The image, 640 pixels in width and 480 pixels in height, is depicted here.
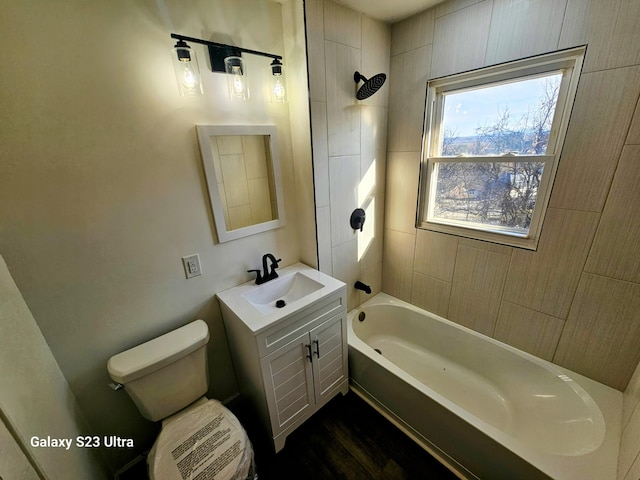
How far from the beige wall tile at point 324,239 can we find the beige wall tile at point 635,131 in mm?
1455

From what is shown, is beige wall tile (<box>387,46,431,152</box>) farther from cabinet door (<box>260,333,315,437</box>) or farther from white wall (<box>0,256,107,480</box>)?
white wall (<box>0,256,107,480</box>)

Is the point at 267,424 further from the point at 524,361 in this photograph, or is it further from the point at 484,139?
the point at 484,139

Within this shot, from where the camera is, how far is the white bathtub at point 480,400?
3.75ft

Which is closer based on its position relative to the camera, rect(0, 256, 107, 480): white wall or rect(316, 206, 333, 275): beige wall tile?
rect(0, 256, 107, 480): white wall

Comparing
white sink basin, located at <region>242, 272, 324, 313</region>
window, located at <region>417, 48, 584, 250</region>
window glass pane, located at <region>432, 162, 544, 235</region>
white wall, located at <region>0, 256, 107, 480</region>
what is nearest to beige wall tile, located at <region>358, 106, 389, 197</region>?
window, located at <region>417, 48, 584, 250</region>

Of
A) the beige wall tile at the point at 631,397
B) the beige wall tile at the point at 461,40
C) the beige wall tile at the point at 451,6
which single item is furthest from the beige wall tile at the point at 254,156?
the beige wall tile at the point at 631,397

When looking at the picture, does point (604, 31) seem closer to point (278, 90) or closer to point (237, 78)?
point (278, 90)

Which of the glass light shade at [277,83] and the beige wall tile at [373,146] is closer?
the glass light shade at [277,83]

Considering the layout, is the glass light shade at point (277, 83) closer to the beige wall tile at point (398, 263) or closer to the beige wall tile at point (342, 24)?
the beige wall tile at point (342, 24)

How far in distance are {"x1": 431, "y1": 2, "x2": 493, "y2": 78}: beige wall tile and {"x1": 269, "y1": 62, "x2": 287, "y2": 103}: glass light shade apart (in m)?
0.97

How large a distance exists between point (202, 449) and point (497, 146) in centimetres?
219

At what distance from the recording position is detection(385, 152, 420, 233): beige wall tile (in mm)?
1897

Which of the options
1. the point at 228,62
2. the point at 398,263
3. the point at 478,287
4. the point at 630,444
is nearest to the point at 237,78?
the point at 228,62

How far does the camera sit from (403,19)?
1681 millimetres
